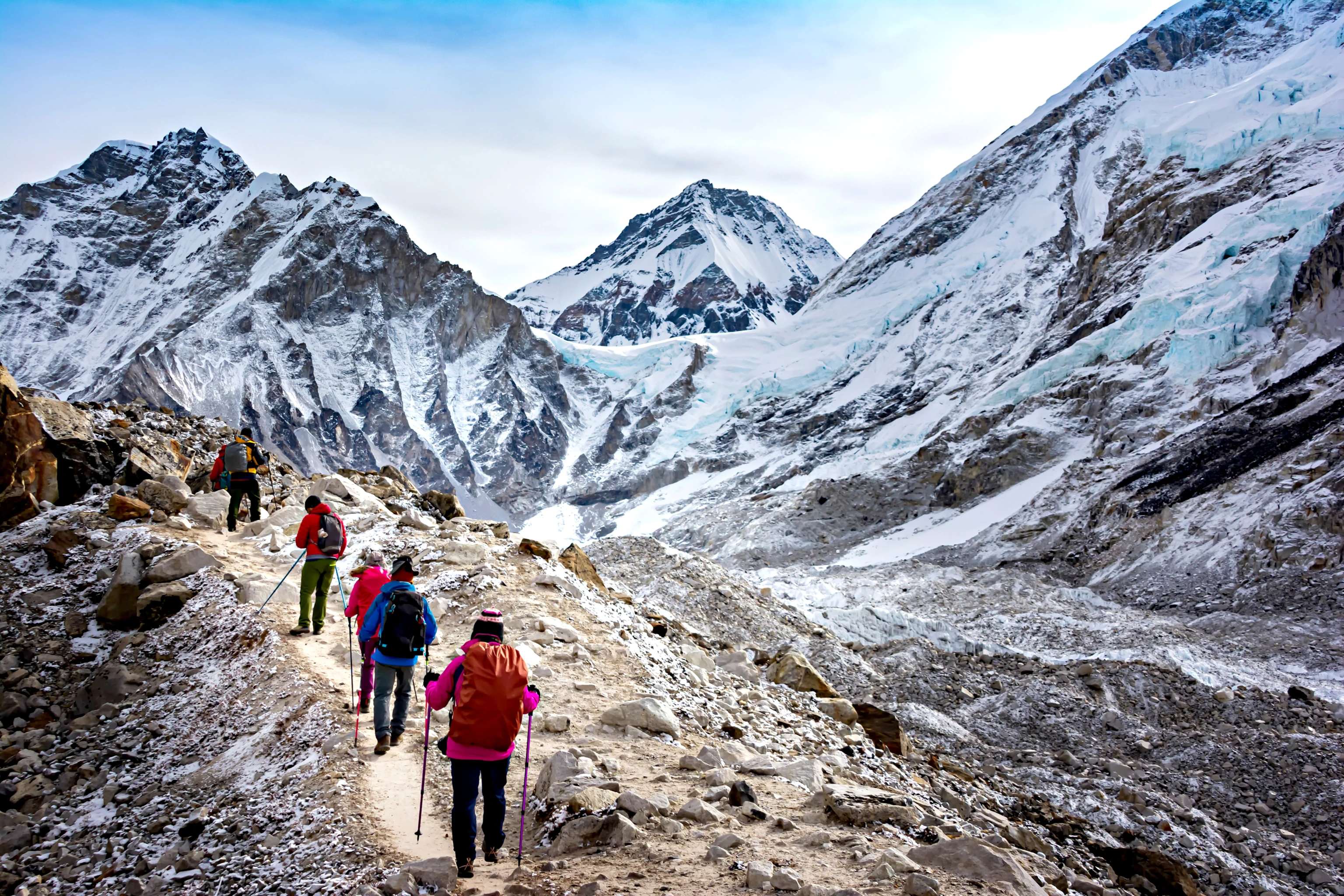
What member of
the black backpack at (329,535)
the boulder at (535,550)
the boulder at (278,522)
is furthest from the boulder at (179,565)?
the boulder at (535,550)

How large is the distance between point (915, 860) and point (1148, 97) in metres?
165

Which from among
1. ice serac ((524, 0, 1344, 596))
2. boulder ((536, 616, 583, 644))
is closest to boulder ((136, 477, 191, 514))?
boulder ((536, 616, 583, 644))

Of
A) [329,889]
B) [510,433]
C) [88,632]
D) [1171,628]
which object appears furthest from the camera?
[510,433]

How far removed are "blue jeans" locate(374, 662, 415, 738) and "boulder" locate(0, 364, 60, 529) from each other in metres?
10.1

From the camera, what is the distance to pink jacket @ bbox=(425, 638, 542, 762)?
6.04 m

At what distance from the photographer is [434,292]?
17038cm

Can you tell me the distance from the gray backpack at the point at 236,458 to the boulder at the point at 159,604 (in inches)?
140

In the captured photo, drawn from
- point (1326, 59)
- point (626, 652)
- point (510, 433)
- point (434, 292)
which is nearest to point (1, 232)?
point (434, 292)

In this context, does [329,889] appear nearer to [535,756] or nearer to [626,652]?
[535,756]

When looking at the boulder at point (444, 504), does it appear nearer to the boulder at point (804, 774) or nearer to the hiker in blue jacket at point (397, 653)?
the hiker in blue jacket at point (397, 653)

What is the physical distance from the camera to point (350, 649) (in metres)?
8.98

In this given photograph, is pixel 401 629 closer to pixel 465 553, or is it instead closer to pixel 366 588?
pixel 366 588

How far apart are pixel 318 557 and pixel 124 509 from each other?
5.88 meters

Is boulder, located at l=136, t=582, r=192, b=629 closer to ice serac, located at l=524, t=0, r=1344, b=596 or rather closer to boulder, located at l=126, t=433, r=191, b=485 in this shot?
boulder, located at l=126, t=433, r=191, b=485
